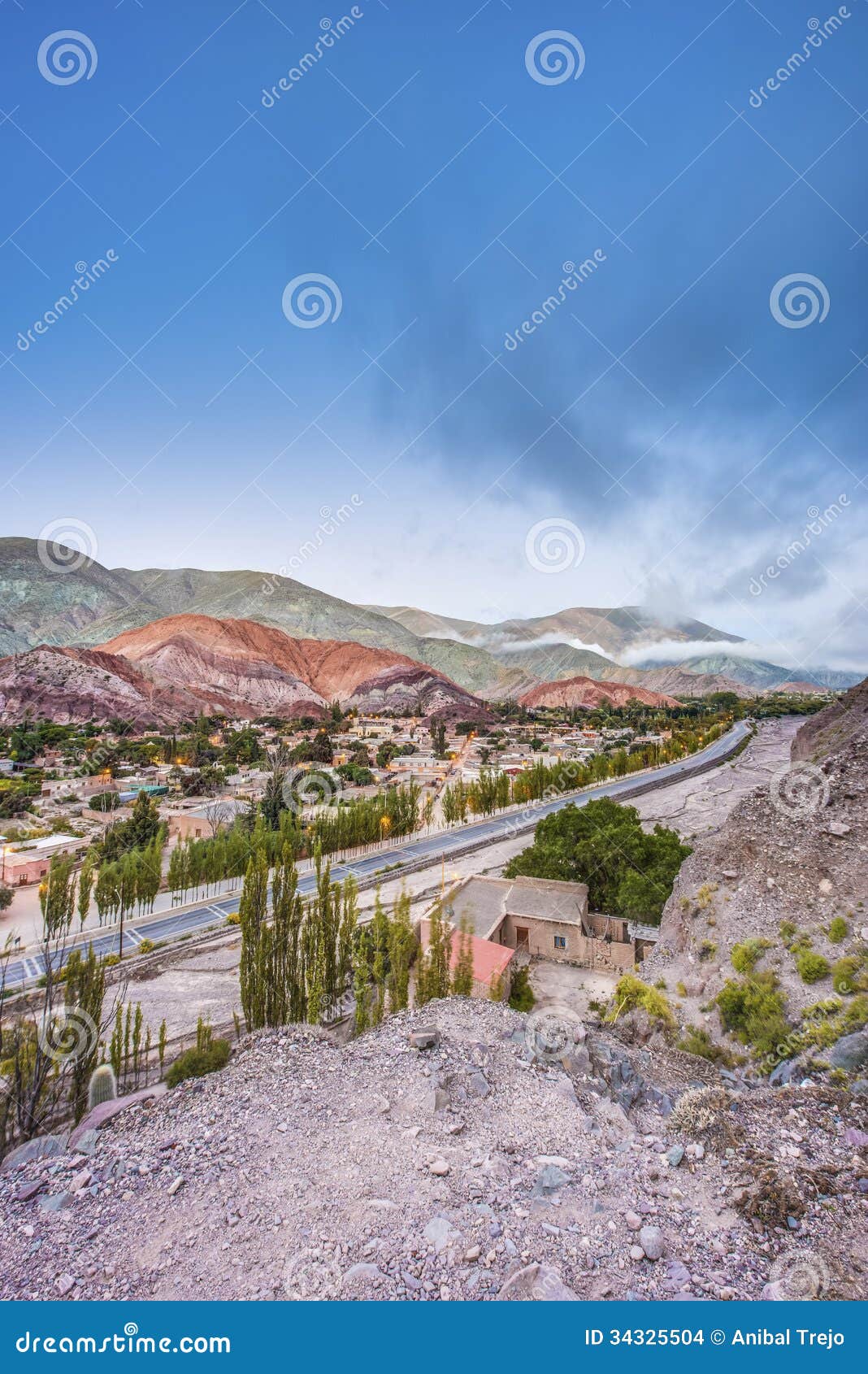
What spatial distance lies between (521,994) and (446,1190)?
37.6 ft

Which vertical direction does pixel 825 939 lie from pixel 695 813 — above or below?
above

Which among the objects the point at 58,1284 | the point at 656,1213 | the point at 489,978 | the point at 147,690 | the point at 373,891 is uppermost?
the point at 147,690

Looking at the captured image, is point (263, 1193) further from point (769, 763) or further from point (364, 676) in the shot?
point (364, 676)

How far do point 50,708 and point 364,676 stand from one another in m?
65.9

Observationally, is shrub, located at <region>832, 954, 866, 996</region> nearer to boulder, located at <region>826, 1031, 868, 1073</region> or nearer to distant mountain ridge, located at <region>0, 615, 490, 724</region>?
boulder, located at <region>826, 1031, 868, 1073</region>

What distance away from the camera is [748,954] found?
31.7 feet

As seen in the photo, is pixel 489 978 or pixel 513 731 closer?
pixel 489 978

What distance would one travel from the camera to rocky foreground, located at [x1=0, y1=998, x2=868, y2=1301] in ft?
13.4

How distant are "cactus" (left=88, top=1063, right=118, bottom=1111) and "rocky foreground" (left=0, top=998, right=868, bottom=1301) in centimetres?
371

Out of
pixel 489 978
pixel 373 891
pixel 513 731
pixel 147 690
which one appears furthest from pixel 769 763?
pixel 147 690

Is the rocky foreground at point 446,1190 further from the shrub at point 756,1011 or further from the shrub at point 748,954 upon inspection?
the shrub at point 748,954

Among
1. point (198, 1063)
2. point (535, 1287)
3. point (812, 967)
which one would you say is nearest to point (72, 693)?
point (198, 1063)

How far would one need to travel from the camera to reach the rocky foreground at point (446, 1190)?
4070 millimetres

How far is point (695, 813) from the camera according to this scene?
38469mm
